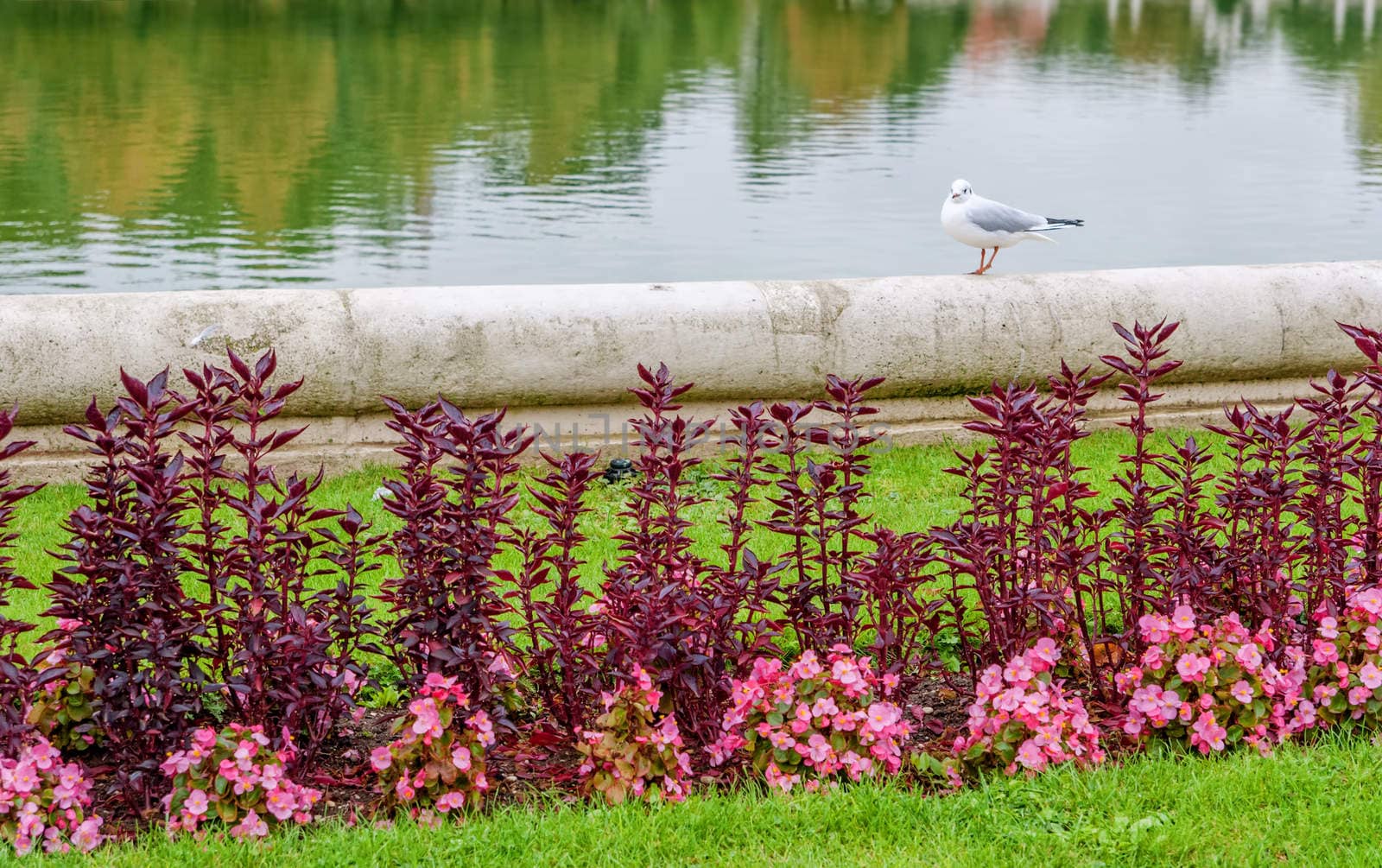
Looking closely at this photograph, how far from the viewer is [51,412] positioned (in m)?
5.66

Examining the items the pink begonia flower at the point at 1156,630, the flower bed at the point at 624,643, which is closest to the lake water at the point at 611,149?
the flower bed at the point at 624,643

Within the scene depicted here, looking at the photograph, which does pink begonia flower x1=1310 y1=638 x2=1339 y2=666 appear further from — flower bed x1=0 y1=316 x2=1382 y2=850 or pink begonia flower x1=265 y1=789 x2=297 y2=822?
pink begonia flower x1=265 y1=789 x2=297 y2=822

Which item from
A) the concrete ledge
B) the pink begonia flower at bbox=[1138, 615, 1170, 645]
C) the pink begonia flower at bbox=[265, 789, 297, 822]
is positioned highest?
the concrete ledge

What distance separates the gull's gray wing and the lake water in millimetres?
4918

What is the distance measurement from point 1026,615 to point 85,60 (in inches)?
1038

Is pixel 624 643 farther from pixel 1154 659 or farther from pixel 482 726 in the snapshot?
pixel 1154 659

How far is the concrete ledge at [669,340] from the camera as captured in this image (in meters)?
5.70

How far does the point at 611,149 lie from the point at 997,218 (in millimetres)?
12213

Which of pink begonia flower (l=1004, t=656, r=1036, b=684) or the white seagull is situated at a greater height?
the white seagull

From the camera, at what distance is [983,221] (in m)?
6.64

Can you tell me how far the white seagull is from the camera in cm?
664

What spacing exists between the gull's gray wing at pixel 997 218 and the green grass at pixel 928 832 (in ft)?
11.6

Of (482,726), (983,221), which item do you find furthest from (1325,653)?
(983,221)

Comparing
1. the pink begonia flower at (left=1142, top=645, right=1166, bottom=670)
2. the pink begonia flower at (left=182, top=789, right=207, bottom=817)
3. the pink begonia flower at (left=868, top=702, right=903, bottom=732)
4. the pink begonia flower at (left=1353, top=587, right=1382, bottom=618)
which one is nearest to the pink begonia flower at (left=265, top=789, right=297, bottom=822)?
the pink begonia flower at (left=182, top=789, right=207, bottom=817)
